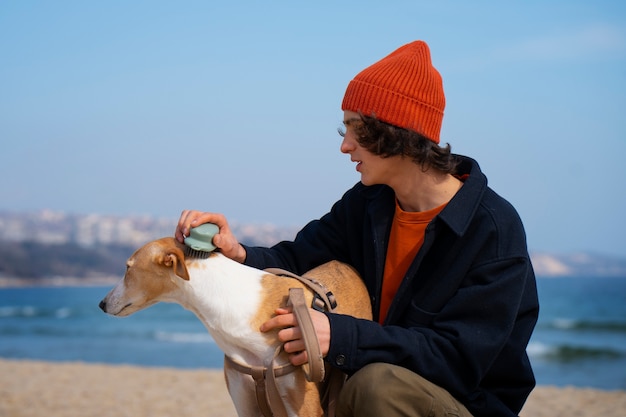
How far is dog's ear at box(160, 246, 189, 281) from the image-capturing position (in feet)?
9.36

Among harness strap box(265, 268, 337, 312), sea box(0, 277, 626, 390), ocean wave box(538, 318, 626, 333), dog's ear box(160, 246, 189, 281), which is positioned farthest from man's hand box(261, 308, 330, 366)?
ocean wave box(538, 318, 626, 333)

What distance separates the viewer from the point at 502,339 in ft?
9.29

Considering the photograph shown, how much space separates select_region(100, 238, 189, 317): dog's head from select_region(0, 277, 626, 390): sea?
14.1m

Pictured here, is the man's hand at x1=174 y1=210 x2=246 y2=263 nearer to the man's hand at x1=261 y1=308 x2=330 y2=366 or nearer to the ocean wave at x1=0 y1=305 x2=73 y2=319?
the man's hand at x1=261 y1=308 x2=330 y2=366

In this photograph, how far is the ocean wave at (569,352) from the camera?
Result: 2045cm

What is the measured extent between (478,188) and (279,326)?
1.04 meters

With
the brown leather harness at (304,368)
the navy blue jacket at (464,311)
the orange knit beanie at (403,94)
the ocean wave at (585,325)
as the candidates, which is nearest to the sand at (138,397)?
the brown leather harness at (304,368)

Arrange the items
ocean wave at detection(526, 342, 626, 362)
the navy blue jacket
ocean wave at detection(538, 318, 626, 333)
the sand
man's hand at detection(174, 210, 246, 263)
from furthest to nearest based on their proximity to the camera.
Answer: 1. ocean wave at detection(538, 318, 626, 333)
2. ocean wave at detection(526, 342, 626, 362)
3. the sand
4. man's hand at detection(174, 210, 246, 263)
5. the navy blue jacket

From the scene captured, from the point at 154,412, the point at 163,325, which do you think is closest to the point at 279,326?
the point at 154,412

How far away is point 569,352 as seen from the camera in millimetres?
21328

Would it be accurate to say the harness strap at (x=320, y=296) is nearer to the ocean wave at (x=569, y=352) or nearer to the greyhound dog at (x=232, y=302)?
the greyhound dog at (x=232, y=302)

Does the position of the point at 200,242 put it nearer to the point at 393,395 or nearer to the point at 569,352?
the point at 393,395

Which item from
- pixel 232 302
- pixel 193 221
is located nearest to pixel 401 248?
pixel 232 302

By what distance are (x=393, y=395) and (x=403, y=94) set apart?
124 centimetres
